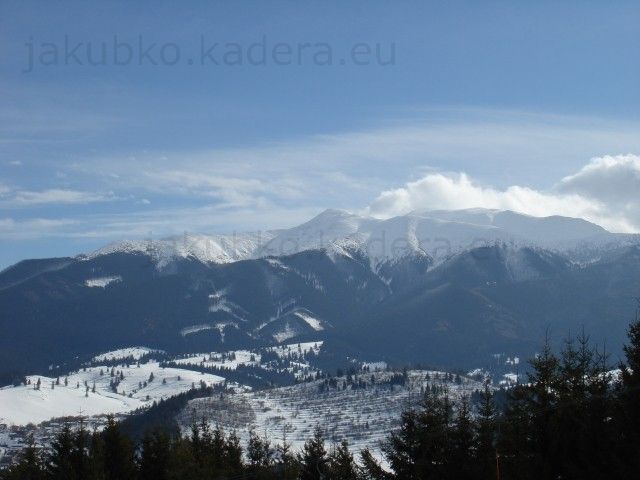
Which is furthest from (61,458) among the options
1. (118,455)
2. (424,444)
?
(424,444)

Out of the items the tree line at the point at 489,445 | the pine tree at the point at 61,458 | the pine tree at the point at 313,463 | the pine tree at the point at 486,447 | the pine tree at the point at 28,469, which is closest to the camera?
the tree line at the point at 489,445

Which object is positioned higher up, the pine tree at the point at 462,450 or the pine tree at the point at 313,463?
the pine tree at the point at 462,450

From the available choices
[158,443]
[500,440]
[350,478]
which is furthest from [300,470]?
[500,440]

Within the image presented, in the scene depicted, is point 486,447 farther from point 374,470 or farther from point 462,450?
point 374,470

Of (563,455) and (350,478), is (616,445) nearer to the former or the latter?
(563,455)

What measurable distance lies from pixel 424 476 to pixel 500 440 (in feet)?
21.2

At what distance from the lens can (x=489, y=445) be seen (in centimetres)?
4356

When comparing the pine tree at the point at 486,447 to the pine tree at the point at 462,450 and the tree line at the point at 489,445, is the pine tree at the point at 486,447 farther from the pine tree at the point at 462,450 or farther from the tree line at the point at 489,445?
the pine tree at the point at 462,450

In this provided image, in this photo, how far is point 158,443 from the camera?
206 ft

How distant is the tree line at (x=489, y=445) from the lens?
36031 mm

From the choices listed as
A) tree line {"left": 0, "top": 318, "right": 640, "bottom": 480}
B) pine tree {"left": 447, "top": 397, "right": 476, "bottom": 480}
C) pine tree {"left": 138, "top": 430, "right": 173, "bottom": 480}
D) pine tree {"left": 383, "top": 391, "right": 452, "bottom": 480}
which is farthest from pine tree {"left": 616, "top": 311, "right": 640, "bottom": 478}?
pine tree {"left": 138, "top": 430, "right": 173, "bottom": 480}

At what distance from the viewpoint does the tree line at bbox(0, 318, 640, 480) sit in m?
36.0

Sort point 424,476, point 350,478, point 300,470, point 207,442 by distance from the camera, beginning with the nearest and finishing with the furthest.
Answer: point 424,476
point 350,478
point 300,470
point 207,442

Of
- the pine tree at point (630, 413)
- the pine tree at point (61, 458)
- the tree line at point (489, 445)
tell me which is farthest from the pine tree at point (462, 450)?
the pine tree at point (61, 458)
